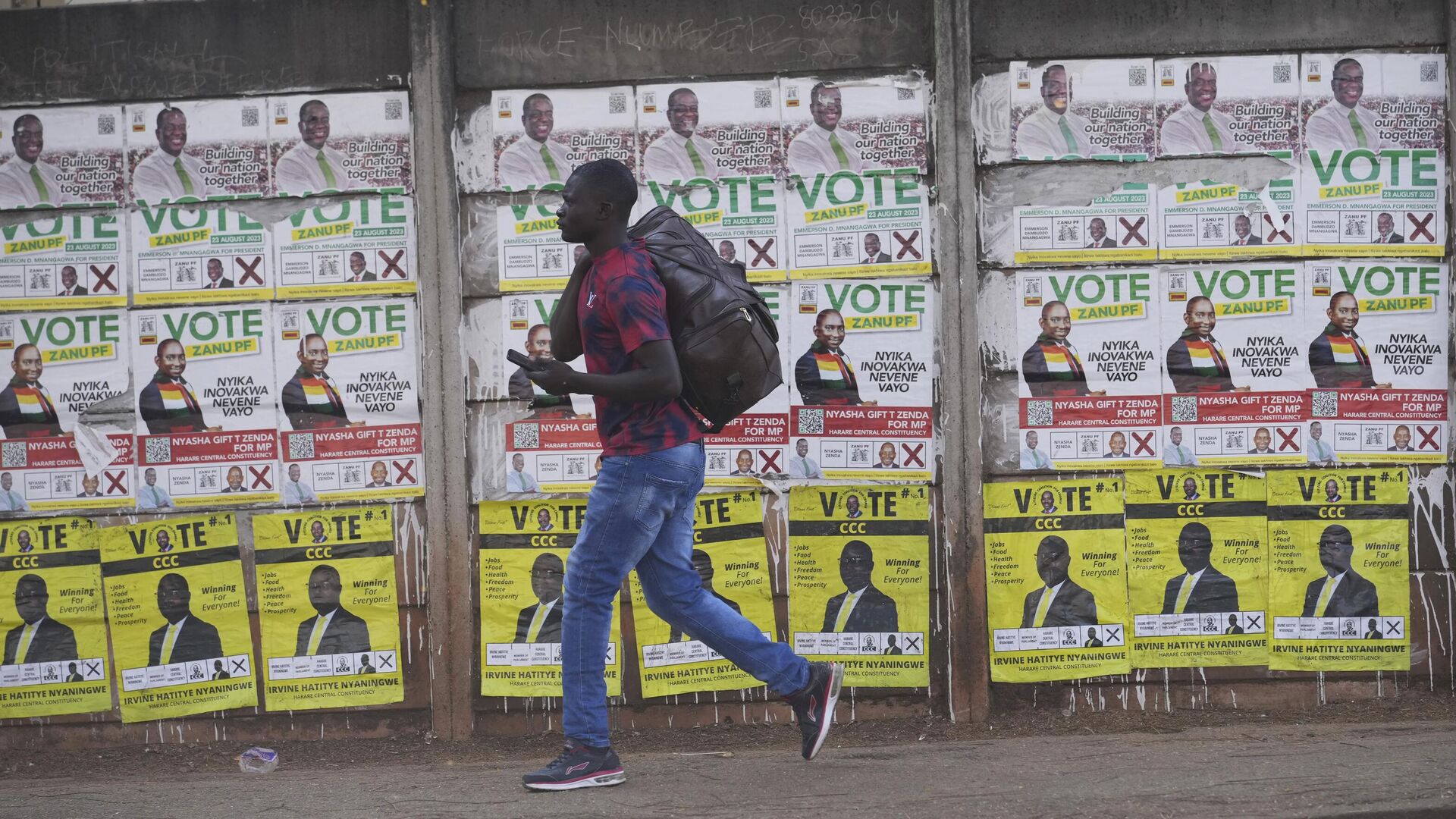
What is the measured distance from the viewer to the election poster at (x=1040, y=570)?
16.5 ft

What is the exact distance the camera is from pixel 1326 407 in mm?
5012

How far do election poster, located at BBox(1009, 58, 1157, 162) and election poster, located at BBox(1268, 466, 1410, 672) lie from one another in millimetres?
1386

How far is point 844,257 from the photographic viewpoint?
196 inches

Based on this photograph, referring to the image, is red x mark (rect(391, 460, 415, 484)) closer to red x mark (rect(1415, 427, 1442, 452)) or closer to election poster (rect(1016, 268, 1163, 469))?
election poster (rect(1016, 268, 1163, 469))

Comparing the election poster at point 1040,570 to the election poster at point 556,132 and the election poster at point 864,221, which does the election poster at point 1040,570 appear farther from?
the election poster at point 556,132

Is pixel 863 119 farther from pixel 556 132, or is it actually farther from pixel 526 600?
pixel 526 600

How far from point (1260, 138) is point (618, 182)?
→ 255cm

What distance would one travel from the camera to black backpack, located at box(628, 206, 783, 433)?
12.6 feet

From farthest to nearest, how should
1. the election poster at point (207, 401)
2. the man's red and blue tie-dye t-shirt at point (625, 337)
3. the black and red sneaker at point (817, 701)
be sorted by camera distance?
1. the election poster at point (207, 401)
2. the black and red sneaker at point (817, 701)
3. the man's red and blue tie-dye t-shirt at point (625, 337)

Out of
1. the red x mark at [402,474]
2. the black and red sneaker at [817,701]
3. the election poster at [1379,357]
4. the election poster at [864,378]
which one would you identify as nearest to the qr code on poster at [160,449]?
the red x mark at [402,474]

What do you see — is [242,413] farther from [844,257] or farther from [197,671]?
[844,257]

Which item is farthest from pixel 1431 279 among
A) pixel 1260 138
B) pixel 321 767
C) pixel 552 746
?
pixel 321 767

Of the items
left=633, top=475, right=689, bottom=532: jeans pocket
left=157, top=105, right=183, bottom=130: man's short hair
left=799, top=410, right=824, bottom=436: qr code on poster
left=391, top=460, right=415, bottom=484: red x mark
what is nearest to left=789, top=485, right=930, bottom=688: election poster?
left=799, top=410, right=824, bottom=436: qr code on poster

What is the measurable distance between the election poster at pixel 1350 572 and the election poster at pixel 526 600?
8.36ft
